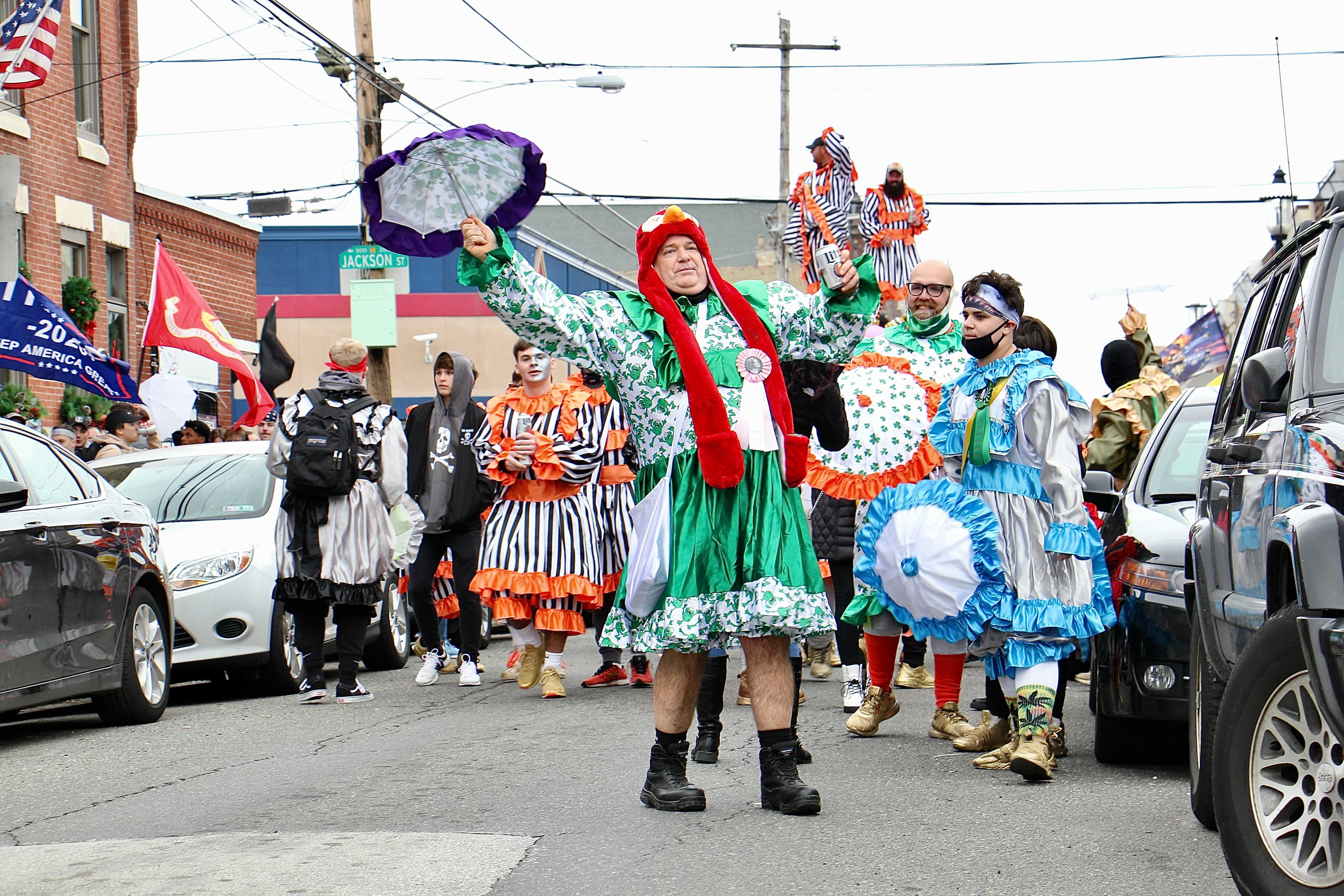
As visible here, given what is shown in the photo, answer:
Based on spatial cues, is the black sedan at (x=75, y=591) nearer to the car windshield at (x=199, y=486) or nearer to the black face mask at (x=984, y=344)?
the car windshield at (x=199, y=486)

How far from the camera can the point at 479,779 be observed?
6480 millimetres

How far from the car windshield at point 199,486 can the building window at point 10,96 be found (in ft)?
26.9

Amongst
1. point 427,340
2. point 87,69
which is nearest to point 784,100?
point 427,340

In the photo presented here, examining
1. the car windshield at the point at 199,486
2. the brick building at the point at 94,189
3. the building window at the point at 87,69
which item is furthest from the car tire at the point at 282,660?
the building window at the point at 87,69

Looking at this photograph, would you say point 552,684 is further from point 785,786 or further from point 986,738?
point 785,786

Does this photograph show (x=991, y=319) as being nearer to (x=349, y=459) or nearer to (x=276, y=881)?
(x=276, y=881)

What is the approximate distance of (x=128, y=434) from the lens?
44.5 ft

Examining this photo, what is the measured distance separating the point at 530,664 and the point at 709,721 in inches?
130

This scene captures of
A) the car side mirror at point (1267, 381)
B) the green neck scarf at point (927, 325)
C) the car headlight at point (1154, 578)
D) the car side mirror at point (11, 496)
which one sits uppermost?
the green neck scarf at point (927, 325)

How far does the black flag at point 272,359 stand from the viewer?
1719 centimetres

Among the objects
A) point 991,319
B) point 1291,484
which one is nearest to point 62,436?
point 991,319

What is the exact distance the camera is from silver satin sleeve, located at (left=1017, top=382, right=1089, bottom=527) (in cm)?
634

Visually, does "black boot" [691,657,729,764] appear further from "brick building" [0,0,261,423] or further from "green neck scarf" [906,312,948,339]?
"brick building" [0,0,261,423]

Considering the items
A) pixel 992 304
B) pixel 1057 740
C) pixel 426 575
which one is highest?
pixel 992 304
